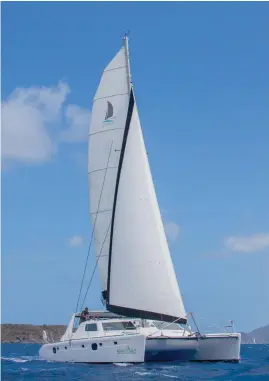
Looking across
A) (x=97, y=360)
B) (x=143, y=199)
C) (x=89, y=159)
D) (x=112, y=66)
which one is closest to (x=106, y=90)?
(x=112, y=66)

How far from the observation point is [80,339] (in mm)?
32875

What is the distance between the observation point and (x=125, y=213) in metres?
35.1

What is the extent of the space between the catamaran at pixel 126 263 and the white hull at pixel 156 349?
5cm

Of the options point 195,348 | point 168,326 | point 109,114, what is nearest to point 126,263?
point 168,326

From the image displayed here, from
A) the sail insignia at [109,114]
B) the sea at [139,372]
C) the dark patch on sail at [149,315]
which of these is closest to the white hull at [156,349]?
the sea at [139,372]

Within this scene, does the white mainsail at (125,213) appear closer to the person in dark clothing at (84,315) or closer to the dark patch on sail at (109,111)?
the dark patch on sail at (109,111)

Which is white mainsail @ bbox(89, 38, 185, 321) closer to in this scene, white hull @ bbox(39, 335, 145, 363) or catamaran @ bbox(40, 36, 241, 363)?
catamaran @ bbox(40, 36, 241, 363)

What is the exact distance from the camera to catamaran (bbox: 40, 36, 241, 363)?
31.5 meters

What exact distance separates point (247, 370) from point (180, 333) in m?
4.07

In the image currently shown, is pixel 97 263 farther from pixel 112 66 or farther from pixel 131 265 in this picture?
pixel 112 66

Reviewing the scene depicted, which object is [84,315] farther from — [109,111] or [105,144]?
[109,111]

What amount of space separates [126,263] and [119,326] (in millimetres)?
3533

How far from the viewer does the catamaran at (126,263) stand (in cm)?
3150

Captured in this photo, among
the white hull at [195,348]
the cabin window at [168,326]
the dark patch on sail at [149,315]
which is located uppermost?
the dark patch on sail at [149,315]
